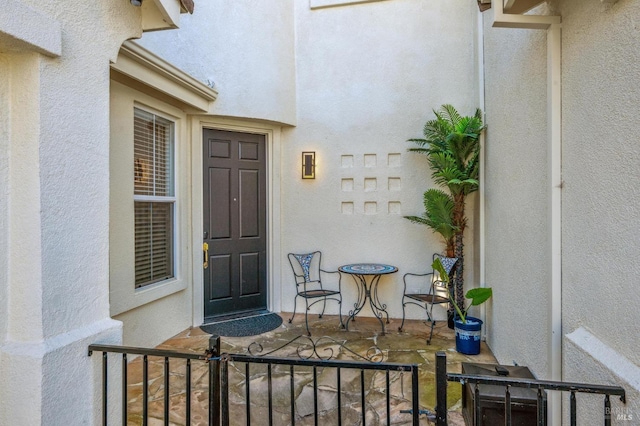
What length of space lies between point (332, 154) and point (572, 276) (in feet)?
10.5

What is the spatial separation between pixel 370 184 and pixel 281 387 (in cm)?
267

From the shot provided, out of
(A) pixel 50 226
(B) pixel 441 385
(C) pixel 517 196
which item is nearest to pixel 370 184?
(C) pixel 517 196

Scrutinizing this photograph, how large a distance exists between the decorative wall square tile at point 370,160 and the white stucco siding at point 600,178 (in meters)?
2.69

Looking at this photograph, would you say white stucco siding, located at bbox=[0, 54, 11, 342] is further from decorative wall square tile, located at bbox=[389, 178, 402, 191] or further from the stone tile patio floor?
decorative wall square tile, located at bbox=[389, 178, 402, 191]

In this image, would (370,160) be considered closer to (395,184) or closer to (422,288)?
(395,184)

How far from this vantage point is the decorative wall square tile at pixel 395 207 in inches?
177

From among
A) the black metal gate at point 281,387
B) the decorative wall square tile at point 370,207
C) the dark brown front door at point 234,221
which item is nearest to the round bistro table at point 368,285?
the decorative wall square tile at point 370,207

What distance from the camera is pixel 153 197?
357 cm

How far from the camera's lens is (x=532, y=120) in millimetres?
2387

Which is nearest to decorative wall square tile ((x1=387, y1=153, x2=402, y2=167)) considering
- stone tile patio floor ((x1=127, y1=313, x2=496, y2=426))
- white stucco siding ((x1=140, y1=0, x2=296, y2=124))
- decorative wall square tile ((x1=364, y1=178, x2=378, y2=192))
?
decorative wall square tile ((x1=364, y1=178, x2=378, y2=192))

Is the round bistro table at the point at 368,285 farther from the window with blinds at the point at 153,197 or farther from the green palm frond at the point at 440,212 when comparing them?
the window with blinds at the point at 153,197

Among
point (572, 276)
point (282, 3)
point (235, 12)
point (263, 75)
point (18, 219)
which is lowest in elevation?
point (572, 276)

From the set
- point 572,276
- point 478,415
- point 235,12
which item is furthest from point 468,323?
point 235,12

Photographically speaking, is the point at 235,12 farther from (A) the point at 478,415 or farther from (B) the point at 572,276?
(A) the point at 478,415
